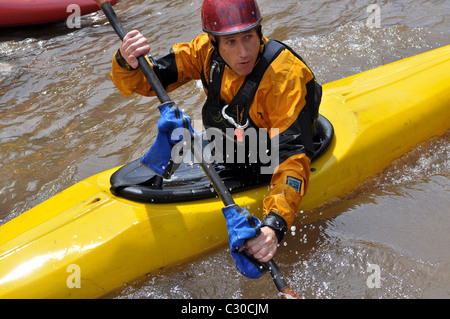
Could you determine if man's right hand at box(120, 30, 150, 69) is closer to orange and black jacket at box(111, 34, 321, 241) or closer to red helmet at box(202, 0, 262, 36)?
orange and black jacket at box(111, 34, 321, 241)

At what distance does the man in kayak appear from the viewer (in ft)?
7.30

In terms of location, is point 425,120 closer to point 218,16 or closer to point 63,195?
point 218,16

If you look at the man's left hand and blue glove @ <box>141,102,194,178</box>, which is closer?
the man's left hand

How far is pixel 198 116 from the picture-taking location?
14.2 ft

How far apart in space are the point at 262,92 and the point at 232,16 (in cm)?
39

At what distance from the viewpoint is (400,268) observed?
8.28 feet

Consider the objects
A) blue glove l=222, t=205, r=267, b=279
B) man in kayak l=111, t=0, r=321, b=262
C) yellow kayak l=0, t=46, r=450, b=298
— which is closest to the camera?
blue glove l=222, t=205, r=267, b=279

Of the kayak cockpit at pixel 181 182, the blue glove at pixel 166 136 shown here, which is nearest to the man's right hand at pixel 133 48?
the blue glove at pixel 166 136

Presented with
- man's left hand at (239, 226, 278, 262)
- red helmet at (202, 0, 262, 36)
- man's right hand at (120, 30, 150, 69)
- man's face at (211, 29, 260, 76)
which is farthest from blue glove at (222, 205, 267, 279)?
man's right hand at (120, 30, 150, 69)

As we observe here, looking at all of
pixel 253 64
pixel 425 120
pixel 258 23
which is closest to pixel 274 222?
pixel 253 64

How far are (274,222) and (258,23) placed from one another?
36.9 inches

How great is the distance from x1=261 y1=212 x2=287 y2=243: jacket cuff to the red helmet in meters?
0.86

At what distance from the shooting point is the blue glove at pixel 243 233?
2041mm

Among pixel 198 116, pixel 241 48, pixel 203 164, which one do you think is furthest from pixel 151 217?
pixel 198 116
